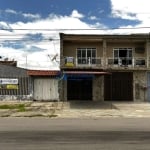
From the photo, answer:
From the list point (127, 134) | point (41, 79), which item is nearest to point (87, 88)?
point (41, 79)

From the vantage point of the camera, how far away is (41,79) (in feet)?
133

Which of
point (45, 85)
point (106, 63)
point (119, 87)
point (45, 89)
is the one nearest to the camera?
point (45, 89)

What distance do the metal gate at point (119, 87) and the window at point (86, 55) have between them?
9.46 ft

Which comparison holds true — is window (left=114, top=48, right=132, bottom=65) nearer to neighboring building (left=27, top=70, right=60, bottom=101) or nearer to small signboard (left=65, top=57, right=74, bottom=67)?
small signboard (left=65, top=57, right=74, bottom=67)

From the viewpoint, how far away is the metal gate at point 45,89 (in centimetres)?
4028

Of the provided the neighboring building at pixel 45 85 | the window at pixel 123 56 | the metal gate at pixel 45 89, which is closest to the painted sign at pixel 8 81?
the neighboring building at pixel 45 85

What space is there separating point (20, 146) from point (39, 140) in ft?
4.17

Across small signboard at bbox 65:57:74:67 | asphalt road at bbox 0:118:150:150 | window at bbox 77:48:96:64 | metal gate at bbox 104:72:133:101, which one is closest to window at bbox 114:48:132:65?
metal gate at bbox 104:72:133:101

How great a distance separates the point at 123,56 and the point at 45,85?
31.2 feet

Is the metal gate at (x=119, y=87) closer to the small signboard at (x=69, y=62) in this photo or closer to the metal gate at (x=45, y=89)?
the small signboard at (x=69, y=62)

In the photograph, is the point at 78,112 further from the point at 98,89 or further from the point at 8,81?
the point at 98,89

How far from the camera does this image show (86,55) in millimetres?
43250

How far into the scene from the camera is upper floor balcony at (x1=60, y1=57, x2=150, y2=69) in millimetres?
41188

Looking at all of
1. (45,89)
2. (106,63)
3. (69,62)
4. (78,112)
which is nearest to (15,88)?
(45,89)
